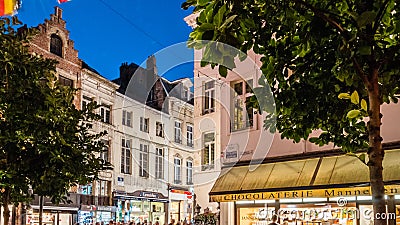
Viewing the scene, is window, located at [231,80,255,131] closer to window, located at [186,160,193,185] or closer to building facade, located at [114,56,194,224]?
building facade, located at [114,56,194,224]

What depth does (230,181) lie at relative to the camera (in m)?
12.6

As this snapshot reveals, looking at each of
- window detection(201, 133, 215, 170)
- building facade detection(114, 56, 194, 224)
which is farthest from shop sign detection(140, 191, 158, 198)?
window detection(201, 133, 215, 170)

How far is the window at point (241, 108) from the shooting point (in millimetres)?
13945

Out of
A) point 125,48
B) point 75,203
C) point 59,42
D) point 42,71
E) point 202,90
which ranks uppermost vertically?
point 125,48

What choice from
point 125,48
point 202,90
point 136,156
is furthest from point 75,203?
point 125,48

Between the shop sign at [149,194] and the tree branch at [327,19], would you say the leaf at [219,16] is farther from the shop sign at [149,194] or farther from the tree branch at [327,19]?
the shop sign at [149,194]

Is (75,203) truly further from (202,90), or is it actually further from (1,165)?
(1,165)

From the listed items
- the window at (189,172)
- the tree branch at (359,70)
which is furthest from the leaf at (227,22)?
the window at (189,172)

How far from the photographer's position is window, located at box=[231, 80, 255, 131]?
549 inches

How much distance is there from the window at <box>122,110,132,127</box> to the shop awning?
52.1ft

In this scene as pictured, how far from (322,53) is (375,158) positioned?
3.80 ft

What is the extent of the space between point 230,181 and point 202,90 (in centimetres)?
579

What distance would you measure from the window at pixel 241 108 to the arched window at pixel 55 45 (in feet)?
41.0

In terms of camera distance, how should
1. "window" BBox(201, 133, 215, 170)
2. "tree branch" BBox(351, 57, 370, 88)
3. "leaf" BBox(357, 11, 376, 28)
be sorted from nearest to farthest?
1. "leaf" BBox(357, 11, 376, 28)
2. "tree branch" BBox(351, 57, 370, 88)
3. "window" BBox(201, 133, 215, 170)
